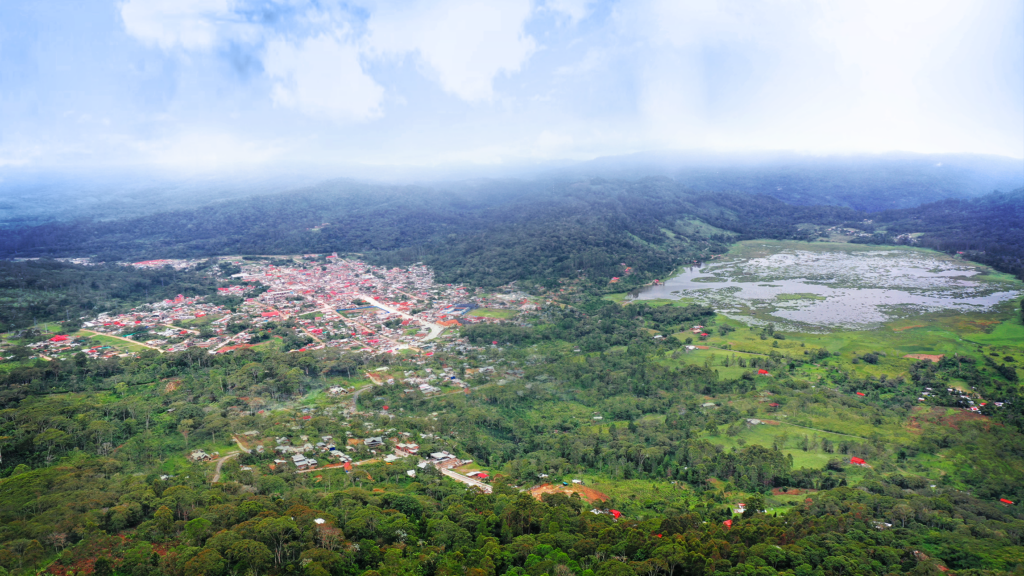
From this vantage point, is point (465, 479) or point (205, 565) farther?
point (465, 479)

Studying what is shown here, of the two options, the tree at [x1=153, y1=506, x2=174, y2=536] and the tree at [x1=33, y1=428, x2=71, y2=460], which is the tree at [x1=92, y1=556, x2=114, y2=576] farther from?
the tree at [x1=33, y1=428, x2=71, y2=460]

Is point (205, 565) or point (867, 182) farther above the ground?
point (867, 182)

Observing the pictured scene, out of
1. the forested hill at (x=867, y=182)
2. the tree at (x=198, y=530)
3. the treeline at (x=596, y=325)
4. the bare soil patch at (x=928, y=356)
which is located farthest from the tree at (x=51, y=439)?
the forested hill at (x=867, y=182)

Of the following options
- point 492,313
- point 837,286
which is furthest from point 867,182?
point 492,313

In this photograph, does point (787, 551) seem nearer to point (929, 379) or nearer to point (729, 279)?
point (929, 379)

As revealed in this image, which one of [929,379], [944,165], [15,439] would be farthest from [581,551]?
[944,165]

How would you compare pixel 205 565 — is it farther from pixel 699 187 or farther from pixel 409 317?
pixel 699 187
